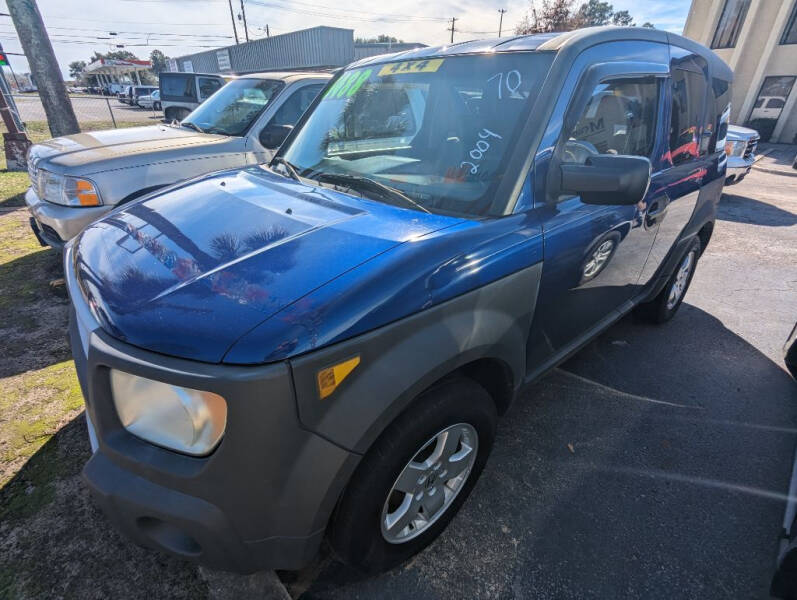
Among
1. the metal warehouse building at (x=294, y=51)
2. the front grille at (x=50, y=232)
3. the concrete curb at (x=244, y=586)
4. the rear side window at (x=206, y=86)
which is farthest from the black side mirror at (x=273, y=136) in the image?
the metal warehouse building at (x=294, y=51)

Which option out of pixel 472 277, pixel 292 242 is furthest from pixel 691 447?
pixel 292 242

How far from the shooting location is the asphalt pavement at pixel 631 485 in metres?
1.78

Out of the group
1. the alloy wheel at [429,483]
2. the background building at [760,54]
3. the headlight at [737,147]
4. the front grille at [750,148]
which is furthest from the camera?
the background building at [760,54]

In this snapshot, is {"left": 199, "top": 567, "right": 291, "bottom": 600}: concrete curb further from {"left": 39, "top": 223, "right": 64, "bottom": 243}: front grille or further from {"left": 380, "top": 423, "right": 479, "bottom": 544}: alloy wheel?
{"left": 39, "top": 223, "right": 64, "bottom": 243}: front grille

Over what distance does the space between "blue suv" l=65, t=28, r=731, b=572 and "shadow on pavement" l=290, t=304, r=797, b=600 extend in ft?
0.78

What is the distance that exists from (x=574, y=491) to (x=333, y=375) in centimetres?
163

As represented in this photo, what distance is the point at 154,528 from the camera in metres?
1.34

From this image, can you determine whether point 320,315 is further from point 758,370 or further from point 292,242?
point 758,370

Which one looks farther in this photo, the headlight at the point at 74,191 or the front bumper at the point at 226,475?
the headlight at the point at 74,191

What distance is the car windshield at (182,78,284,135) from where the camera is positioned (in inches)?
186

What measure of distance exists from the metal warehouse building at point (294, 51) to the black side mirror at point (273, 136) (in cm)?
2116

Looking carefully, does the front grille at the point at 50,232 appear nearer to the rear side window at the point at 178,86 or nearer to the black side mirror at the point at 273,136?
the black side mirror at the point at 273,136

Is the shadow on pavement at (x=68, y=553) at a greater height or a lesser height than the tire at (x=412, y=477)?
lesser

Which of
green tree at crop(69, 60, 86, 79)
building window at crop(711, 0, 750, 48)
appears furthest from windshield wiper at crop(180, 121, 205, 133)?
green tree at crop(69, 60, 86, 79)
